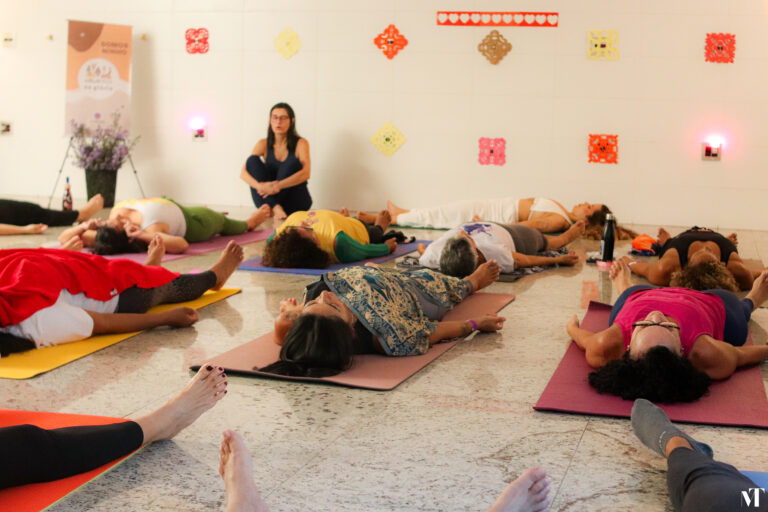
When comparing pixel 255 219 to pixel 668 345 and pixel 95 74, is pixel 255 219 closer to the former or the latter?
pixel 95 74

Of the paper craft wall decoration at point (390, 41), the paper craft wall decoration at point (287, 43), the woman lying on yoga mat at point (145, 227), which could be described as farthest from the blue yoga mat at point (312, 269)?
the paper craft wall decoration at point (287, 43)

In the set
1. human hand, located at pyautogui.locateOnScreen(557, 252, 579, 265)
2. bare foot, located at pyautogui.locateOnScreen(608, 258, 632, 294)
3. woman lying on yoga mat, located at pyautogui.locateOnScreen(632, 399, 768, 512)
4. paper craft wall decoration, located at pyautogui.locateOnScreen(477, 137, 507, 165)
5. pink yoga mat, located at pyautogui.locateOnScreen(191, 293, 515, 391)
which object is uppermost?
paper craft wall decoration, located at pyautogui.locateOnScreen(477, 137, 507, 165)

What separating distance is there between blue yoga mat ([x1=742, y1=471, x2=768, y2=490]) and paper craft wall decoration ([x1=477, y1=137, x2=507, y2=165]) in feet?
20.8

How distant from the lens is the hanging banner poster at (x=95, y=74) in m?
8.81

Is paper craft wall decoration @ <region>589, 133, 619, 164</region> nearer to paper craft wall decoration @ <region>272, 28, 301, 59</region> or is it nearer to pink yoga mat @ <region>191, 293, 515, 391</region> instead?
paper craft wall decoration @ <region>272, 28, 301, 59</region>

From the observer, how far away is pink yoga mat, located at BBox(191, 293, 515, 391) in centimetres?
291

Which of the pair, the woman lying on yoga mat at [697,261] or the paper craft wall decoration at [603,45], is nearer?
the woman lying on yoga mat at [697,261]

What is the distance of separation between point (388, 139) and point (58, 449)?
6785 millimetres

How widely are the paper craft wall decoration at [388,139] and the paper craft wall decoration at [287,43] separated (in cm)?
127

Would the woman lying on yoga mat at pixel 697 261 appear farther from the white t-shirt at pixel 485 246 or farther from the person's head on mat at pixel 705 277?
the white t-shirt at pixel 485 246

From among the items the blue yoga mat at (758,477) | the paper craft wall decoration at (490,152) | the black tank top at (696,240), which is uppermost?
the paper craft wall decoration at (490,152)

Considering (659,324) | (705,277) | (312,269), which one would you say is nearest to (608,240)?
(705,277)

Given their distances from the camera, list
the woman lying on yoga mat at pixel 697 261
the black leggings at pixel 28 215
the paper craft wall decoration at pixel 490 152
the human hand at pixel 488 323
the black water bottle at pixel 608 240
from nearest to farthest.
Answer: the human hand at pixel 488 323, the woman lying on yoga mat at pixel 697 261, the black water bottle at pixel 608 240, the black leggings at pixel 28 215, the paper craft wall decoration at pixel 490 152

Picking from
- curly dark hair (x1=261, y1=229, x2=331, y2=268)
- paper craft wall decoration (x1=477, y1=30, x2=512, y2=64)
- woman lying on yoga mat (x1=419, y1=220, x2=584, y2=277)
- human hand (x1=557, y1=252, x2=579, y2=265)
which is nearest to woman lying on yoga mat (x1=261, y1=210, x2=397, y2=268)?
curly dark hair (x1=261, y1=229, x2=331, y2=268)
